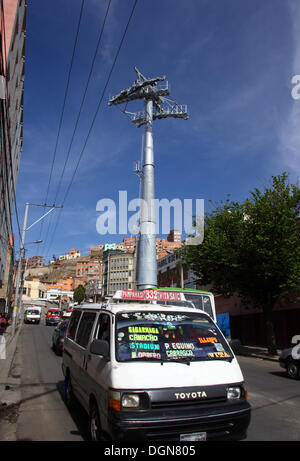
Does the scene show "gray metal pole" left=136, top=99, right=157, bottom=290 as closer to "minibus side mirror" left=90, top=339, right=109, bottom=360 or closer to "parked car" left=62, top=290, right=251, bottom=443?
"parked car" left=62, top=290, right=251, bottom=443

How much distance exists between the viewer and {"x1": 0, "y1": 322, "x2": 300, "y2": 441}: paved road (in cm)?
498

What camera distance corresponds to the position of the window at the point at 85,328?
5406 mm

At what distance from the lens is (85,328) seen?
226 inches

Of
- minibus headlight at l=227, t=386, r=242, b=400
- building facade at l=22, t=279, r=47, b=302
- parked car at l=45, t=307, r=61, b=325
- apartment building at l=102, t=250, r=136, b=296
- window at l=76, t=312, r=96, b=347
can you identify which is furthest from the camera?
building facade at l=22, t=279, r=47, b=302

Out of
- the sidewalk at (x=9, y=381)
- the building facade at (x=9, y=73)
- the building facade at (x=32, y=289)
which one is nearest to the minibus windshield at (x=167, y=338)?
the sidewalk at (x=9, y=381)

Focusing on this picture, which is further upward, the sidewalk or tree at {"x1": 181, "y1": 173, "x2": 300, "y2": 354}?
tree at {"x1": 181, "y1": 173, "x2": 300, "y2": 354}

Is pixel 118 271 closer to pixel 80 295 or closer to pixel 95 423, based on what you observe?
pixel 80 295

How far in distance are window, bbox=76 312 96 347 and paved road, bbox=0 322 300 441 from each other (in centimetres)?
134

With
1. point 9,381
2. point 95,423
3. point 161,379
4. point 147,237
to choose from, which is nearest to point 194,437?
point 161,379

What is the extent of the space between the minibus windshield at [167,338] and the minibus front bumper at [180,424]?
64 centimetres

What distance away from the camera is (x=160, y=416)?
353cm

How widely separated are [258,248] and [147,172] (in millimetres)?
11966

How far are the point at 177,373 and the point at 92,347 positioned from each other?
47.4 inches

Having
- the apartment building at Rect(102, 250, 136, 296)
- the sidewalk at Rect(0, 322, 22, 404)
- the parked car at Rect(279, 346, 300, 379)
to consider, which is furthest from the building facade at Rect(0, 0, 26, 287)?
the apartment building at Rect(102, 250, 136, 296)
